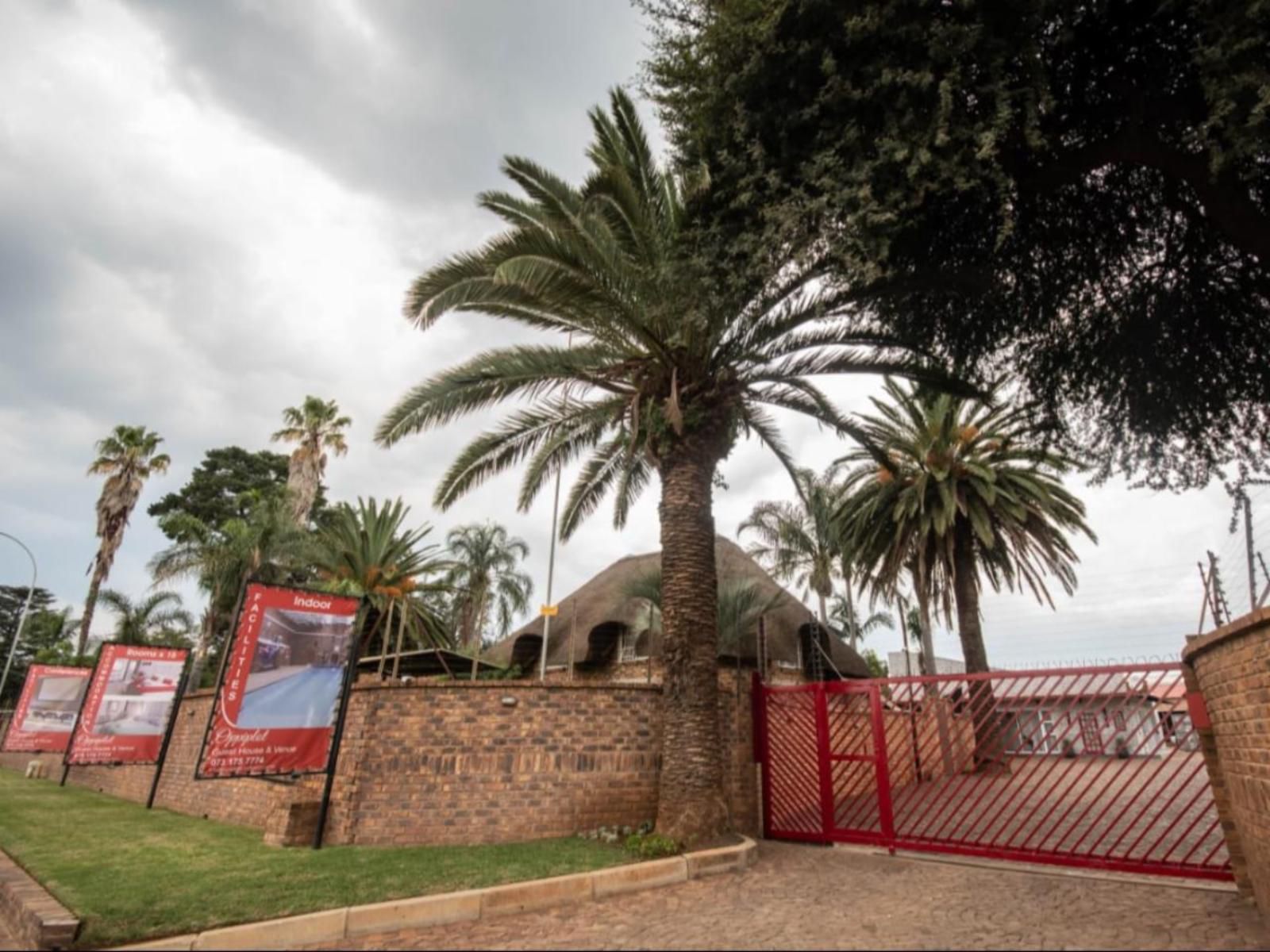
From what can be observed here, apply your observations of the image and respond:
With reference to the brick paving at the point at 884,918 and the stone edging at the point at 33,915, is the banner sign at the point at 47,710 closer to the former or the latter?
the stone edging at the point at 33,915

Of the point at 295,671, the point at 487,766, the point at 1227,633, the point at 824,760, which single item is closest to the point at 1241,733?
the point at 1227,633

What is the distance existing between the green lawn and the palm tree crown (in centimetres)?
1461

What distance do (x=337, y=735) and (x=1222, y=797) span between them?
9.25 m

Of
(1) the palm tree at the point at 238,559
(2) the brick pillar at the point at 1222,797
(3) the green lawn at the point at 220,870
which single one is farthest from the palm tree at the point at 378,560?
(2) the brick pillar at the point at 1222,797

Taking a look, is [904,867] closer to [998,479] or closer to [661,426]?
[661,426]

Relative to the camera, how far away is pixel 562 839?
27.9 ft

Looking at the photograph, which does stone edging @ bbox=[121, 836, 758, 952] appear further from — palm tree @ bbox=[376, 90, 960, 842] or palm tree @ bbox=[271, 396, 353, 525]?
palm tree @ bbox=[271, 396, 353, 525]

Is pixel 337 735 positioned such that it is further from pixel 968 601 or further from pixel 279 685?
pixel 968 601

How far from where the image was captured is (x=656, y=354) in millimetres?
9789

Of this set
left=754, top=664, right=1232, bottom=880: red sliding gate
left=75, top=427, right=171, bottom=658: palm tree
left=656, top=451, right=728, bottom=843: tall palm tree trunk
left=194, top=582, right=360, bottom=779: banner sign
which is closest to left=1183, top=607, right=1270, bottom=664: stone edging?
left=754, top=664, right=1232, bottom=880: red sliding gate

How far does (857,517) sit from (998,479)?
4.01 meters

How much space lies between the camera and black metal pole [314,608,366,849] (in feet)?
26.6

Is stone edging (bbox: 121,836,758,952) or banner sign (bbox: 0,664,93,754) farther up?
banner sign (bbox: 0,664,93,754)

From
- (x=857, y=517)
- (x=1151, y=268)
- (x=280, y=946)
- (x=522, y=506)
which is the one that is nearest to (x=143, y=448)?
(x=522, y=506)
